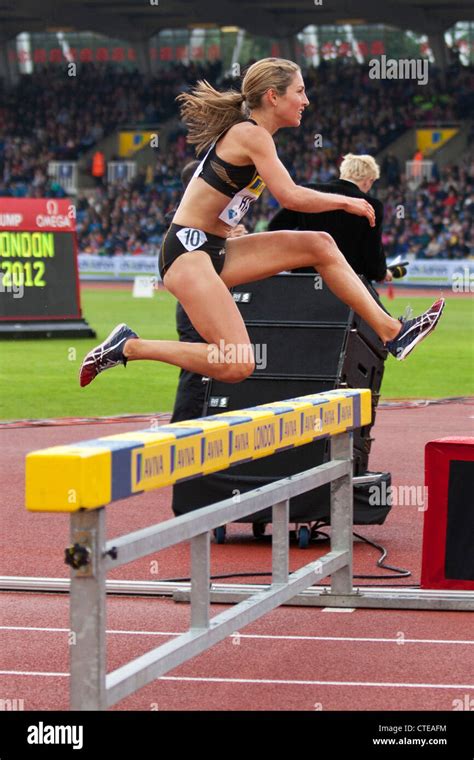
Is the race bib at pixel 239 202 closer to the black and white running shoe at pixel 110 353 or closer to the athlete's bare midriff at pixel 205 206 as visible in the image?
the athlete's bare midriff at pixel 205 206

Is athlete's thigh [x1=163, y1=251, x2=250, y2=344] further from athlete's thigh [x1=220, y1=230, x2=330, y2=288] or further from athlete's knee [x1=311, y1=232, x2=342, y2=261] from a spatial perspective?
athlete's knee [x1=311, y1=232, x2=342, y2=261]

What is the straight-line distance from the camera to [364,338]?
7.48m

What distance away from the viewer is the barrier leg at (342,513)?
6.05m

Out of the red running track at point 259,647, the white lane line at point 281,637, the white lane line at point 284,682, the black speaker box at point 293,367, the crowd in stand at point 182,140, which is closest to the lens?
the red running track at point 259,647

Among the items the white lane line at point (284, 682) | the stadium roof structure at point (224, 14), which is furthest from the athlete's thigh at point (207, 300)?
the stadium roof structure at point (224, 14)

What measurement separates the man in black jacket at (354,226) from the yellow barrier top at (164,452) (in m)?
1.85

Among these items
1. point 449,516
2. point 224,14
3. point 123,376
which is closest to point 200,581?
point 449,516

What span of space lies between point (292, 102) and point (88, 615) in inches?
124

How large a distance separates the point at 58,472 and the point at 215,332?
8.38 feet

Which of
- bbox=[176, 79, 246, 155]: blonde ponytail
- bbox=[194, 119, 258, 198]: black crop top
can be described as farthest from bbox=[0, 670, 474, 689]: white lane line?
bbox=[176, 79, 246, 155]: blonde ponytail

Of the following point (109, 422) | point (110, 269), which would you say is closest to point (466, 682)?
→ point (109, 422)

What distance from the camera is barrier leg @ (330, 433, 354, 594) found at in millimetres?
6051

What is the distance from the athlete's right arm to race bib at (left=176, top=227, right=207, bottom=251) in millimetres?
402
